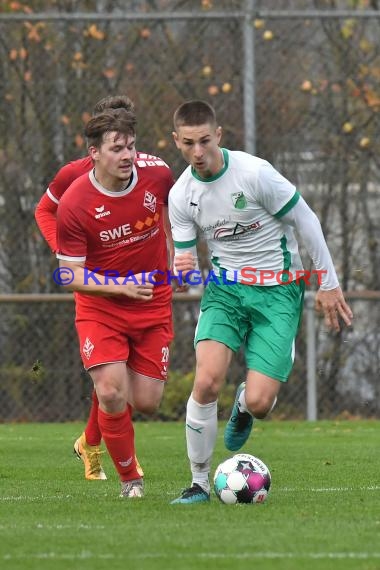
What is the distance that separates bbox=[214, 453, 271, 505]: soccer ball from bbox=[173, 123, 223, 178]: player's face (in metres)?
1.48

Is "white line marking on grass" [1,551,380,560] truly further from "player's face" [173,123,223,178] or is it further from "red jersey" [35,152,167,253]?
"red jersey" [35,152,167,253]

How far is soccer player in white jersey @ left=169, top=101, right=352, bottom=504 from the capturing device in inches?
259

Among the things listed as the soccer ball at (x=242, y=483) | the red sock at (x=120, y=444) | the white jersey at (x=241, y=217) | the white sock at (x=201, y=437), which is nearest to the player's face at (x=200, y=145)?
the white jersey at (x=241, y=217)

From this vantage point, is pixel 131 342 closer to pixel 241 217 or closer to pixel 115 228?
pixel 115 228

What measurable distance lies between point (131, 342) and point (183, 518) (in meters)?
1.62

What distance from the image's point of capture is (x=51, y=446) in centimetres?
1012

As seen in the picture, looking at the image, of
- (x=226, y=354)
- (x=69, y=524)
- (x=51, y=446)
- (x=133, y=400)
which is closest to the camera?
(x=69, y=524)

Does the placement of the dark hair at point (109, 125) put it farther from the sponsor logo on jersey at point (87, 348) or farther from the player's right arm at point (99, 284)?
the sponsor logo on jersey at point (87, 348)

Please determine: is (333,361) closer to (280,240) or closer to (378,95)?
(378,95)

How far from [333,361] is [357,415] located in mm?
570

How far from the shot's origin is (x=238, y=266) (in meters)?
6.86

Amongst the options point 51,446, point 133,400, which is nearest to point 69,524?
point 133,400

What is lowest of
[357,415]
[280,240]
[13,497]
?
[357,415]

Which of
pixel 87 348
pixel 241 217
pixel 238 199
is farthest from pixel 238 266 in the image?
pixel 87 348
